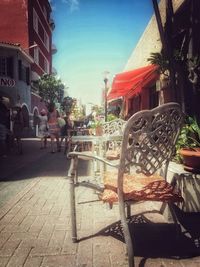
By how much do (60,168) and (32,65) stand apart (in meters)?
23.4

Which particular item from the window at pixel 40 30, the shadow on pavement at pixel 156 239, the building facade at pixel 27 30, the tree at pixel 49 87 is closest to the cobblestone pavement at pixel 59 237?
the shadow on pavement at pixel 156 239

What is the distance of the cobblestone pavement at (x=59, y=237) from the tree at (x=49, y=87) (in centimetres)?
2553

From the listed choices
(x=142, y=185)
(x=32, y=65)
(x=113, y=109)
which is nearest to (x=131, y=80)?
(x=142, y=185)

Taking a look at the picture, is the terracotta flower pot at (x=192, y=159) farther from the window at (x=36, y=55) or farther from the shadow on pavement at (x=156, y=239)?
the window at (x=36, y=55)

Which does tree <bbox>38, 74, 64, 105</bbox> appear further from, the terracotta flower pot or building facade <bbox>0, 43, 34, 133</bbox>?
the terracotta flower pot

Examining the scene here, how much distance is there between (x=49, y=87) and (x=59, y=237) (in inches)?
1089

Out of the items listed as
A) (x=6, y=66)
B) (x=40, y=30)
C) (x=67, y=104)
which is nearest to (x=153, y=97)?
(x=6, y=66)

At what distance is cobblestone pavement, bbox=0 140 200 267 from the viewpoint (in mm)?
2633

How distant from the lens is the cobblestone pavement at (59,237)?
2633 millimetres

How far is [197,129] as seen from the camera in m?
3.69

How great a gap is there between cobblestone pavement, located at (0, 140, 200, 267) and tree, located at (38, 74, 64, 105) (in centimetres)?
2553

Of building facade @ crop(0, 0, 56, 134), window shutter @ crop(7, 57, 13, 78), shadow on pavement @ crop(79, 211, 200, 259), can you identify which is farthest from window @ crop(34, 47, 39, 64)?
shadow on pavement @ crop(79, 211, 200, 259)

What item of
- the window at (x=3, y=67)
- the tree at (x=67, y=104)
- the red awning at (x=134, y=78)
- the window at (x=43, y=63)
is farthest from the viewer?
the tree at (x=67, y=104)

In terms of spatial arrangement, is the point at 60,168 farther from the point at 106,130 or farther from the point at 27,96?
the point at 27,96
